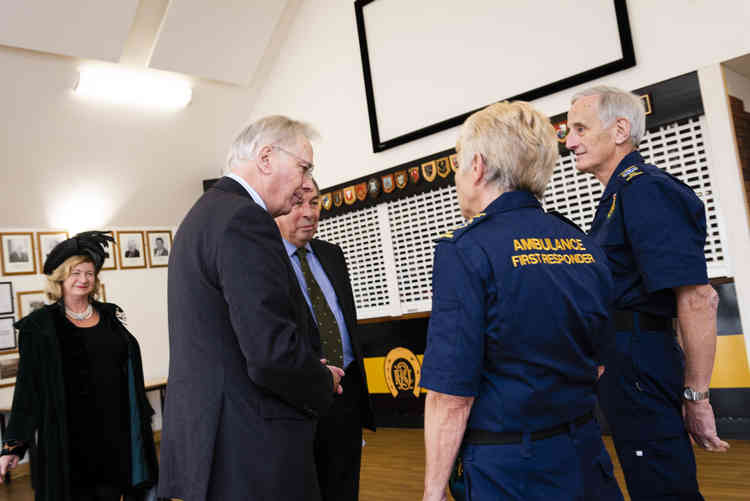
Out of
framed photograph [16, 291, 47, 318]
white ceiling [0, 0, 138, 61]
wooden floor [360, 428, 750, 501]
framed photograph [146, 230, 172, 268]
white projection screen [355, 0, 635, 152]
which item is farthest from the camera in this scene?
framed photograph [146, 230, 172, 268]

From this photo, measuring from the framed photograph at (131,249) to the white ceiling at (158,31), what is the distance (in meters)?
2.01

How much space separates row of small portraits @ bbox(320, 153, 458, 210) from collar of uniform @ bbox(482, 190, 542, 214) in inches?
146

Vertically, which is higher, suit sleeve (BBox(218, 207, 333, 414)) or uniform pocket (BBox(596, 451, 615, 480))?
suit sleeve (BBox(218, 207, 333, 414))

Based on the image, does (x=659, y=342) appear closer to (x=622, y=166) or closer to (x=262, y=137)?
(x=622, y=166)

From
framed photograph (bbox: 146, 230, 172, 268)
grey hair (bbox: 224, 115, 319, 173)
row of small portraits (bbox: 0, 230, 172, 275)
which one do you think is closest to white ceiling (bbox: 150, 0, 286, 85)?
row of small portraits (bbox: 0, 230, 172, 275)

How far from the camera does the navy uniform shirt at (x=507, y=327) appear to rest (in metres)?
1.22

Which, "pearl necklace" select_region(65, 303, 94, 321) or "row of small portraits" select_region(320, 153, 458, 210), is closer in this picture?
"pearl necklace" select_region(65, 303, 94, 321)

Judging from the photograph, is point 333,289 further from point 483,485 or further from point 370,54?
point 370,54

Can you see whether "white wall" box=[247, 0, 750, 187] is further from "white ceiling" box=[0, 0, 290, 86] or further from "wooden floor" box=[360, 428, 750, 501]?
"wooden floor" box=[360, 428, 750, 501]

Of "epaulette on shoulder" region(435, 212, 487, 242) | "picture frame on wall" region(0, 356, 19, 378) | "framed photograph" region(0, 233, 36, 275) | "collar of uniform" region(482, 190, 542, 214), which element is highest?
"framed photograph" region(0, 233, 36, 275)

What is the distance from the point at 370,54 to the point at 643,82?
2686 millimetres

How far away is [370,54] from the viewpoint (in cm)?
579

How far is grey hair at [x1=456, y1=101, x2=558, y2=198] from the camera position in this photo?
1338mm

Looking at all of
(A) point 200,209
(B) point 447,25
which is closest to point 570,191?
(B) point 447,25
